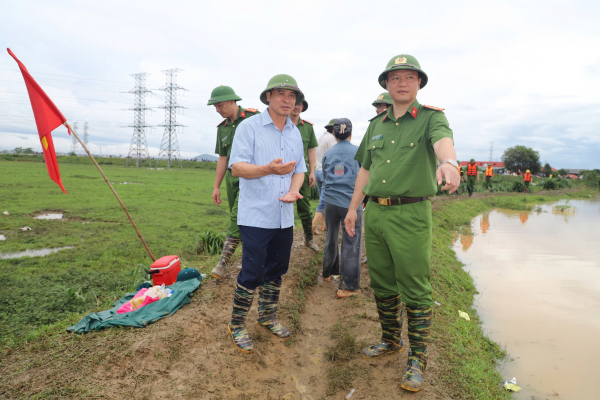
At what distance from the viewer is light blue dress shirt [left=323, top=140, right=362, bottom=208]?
455 centimetres

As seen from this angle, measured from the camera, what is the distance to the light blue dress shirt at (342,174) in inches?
179

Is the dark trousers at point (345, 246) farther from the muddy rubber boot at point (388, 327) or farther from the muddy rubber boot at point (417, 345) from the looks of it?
the muddy rubber boot at point (417, 345)

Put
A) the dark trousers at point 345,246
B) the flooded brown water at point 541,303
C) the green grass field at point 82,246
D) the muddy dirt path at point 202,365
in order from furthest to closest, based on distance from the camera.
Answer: the green grass field at point 82,246 → the dark trousers at point 345,246 → the flooded brown water at point 541,303 → the muddy dirt path at point 202,365

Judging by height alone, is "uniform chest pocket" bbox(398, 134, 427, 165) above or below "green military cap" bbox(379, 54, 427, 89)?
below

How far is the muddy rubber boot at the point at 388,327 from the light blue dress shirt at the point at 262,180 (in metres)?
1.06

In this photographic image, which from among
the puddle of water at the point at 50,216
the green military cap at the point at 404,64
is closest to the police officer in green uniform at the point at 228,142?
the green military cap at the point at 404,64

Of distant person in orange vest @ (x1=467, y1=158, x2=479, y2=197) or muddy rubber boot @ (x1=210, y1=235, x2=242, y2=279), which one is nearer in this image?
muddy rubber boot @ (x1=210, y1=235, x2=242, y2=279)

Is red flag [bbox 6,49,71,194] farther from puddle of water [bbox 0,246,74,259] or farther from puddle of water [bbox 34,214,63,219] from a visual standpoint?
puddle of water [bbox 34,214,63,219]

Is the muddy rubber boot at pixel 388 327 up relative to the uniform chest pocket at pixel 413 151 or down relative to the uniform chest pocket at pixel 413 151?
down

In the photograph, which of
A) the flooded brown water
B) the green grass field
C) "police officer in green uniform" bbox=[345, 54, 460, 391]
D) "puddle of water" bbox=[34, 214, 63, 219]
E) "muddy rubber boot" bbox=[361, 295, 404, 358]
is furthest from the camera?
"puddle of water" bbox=[34, 214, 63, 219]

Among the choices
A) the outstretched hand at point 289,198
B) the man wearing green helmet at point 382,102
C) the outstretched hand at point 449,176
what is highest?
the man wearing green helmet at point 382,102

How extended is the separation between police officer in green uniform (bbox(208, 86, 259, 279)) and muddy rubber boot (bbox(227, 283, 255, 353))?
1.36m

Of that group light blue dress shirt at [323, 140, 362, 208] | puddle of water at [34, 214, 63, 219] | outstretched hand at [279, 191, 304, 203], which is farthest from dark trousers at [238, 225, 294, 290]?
puddle of water at [34, 214, 63, 219]

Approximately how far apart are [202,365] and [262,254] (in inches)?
38.9
